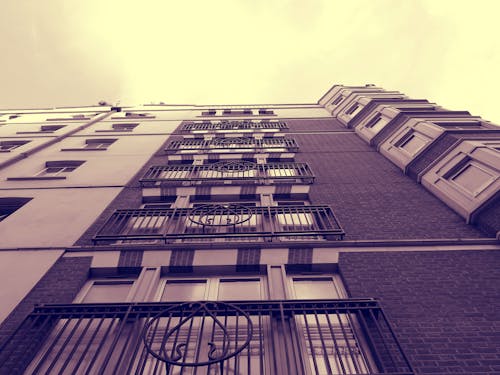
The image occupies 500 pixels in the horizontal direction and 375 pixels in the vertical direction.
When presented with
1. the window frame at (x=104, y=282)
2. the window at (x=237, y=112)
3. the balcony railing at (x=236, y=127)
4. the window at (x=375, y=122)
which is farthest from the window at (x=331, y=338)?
the window at (x=237, y=112)

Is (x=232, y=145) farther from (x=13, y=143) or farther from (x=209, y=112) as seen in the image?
(x=13, y=143)

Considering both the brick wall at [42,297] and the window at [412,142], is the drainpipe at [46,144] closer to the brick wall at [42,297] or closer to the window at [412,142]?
the brick wall at [42,297]

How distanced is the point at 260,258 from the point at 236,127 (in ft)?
36.3

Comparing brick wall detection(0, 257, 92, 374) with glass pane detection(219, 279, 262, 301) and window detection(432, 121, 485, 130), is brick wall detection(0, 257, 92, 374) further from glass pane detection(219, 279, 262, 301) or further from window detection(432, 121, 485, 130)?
window detection(432, 121, 485, 130)

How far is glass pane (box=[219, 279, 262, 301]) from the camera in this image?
5.46 metres

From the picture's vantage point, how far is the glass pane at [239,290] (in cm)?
546

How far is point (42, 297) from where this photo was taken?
17.1 ft

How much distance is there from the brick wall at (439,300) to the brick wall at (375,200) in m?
0.98

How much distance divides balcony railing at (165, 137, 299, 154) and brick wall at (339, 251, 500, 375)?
7.08 metres

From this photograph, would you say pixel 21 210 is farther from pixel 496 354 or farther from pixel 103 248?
pixel 496 354

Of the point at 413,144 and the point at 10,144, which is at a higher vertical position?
the point at 10,144

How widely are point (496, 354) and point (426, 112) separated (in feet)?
34.9

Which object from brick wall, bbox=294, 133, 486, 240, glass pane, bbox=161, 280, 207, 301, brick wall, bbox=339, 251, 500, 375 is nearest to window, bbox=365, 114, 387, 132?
brick wall, bbox=294, 133, 486, 240

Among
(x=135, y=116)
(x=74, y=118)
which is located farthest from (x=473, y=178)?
(x=74, y=118)
